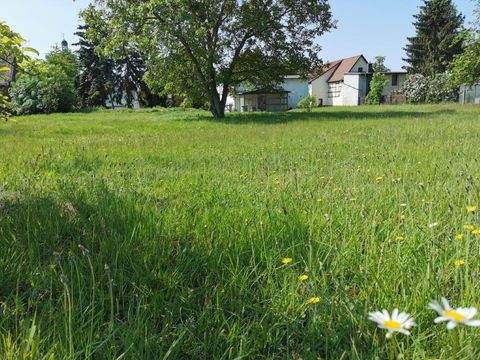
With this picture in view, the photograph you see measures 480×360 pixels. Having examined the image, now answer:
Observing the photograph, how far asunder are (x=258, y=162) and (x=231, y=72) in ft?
68.7

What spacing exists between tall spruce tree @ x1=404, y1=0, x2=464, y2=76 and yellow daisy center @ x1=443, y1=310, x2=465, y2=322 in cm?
6366

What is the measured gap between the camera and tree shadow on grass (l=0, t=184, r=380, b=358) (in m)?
1.68

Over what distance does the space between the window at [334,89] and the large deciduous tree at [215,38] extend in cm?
4430

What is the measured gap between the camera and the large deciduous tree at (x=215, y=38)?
23172 millimetres

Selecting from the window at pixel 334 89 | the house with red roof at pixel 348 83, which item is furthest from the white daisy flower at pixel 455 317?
the window at pixel 334 89

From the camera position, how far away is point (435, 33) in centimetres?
6034

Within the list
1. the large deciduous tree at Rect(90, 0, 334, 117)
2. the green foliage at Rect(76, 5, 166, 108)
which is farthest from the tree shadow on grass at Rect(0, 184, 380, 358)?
the green foliage at Rect(76, 5, 166, 108)

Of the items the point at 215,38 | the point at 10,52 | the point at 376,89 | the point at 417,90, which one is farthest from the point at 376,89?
the point at 10,52

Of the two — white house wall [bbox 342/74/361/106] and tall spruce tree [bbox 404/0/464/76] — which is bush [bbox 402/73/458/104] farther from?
white house wall [bbox 342/74/361/106]

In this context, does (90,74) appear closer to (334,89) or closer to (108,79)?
(108,79)

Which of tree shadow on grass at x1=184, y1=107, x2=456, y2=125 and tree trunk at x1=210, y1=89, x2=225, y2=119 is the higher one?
tree trunk at x1=210, y1=89, x2=225, y2=119

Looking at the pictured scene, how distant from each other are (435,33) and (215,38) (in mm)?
45977

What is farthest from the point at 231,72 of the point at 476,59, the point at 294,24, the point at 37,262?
the point at 37,262

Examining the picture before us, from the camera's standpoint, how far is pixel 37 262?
7.88 ft
